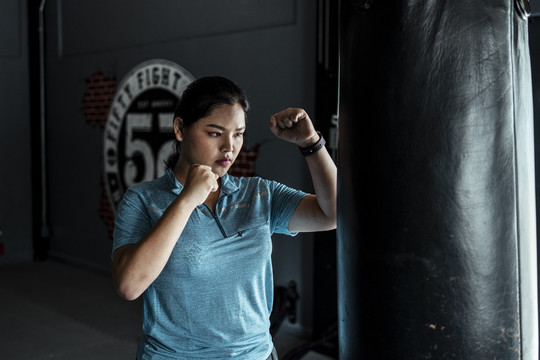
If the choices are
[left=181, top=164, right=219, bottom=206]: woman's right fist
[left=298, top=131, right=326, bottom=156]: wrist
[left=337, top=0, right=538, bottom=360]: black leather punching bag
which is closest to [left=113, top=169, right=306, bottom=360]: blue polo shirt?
[left=181, top=164, right=219, bottom=206]: woman's right fist

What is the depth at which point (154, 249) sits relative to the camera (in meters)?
1.30

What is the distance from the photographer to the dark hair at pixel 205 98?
152 centimetres

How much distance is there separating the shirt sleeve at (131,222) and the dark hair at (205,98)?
0.25 m

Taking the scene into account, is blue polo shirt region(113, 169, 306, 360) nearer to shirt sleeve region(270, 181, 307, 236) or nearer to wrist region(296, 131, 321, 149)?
shirt sleeve region(270, 181, 307, 236)

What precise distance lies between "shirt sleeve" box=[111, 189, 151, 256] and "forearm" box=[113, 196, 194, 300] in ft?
0.21

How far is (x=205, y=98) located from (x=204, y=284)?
478 mm

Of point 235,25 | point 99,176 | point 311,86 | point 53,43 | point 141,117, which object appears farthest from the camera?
point 53,43

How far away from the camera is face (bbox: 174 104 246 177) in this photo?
4.86 feet

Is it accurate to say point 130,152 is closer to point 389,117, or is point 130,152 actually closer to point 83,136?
point 83,136

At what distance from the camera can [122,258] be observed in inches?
52.2

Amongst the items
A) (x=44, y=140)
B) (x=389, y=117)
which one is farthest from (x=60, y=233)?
(x=389, y=117)

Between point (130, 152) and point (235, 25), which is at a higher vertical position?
point (235, 25)

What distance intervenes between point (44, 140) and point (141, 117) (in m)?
1.85

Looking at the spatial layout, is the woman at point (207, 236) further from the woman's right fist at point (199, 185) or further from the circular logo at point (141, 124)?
the circular logo at point (141, 124)
